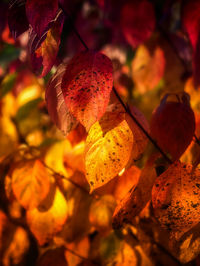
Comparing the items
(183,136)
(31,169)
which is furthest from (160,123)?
(31,169)

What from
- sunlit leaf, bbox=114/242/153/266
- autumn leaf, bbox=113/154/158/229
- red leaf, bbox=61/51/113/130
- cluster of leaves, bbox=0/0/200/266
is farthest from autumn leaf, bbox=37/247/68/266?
red leaf, bbox=61/51/113/130

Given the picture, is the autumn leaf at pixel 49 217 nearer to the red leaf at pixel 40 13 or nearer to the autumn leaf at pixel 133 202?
the autumn leaf at pixel 133 202

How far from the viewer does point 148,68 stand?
0.93 m

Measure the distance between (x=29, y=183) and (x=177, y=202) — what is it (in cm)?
32

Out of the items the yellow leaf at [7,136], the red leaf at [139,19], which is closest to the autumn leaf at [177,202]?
the red leaf at [139,19]

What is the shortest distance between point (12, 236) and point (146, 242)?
1.22 feet

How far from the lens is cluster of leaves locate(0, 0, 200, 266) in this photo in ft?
1.31

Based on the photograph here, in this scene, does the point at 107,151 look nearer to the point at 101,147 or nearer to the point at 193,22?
the point at 101,147

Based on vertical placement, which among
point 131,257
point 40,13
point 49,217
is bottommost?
point 131,257

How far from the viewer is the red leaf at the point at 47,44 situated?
392 mm

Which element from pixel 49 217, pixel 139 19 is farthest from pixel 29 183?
pixel 139 19

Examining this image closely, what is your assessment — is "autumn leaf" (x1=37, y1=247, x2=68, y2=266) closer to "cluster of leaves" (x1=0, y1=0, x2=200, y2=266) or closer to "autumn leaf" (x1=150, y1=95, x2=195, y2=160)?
"cluster of leaves" (x1=0, y1=0, x2=200, y2=266)

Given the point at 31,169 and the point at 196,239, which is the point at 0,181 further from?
the point at 196,239

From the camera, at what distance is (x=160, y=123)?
0.47 m
